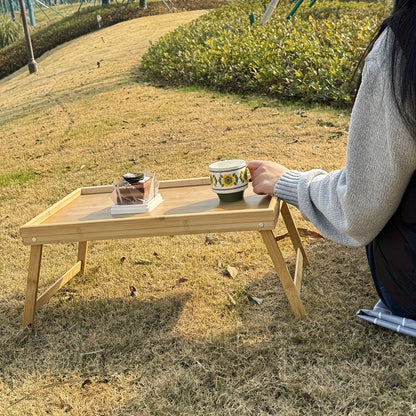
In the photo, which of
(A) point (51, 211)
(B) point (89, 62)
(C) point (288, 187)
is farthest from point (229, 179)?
(B) point (89, 62)

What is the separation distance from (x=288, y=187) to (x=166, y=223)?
49 cm

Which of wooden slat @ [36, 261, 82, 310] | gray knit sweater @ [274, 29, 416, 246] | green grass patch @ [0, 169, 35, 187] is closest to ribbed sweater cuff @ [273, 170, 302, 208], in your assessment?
gray knit sweater @ [274, 29, 416, 246]

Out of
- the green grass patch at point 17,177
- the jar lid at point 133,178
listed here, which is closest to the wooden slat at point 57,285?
the jar lid at point 133,178

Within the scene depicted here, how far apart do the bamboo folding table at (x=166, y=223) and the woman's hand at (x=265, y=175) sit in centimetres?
6

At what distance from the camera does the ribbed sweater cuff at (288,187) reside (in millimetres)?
1968

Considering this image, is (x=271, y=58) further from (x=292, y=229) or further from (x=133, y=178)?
(x=133, y=178)

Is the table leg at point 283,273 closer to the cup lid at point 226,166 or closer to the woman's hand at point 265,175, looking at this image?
the woman's hand at point 265,175

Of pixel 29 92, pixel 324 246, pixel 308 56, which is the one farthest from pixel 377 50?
pixel 29 92

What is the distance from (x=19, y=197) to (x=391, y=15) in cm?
361

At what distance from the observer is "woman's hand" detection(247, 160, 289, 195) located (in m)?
2.11

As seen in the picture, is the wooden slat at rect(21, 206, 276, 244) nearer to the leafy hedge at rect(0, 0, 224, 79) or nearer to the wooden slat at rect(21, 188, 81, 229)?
the wooden slat at rect(21, 188, 81, 229)

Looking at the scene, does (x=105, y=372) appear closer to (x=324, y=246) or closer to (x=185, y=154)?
(x=324, y=246)

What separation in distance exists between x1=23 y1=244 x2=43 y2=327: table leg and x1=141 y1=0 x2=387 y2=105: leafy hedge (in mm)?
4060

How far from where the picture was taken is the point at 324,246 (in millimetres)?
2938
